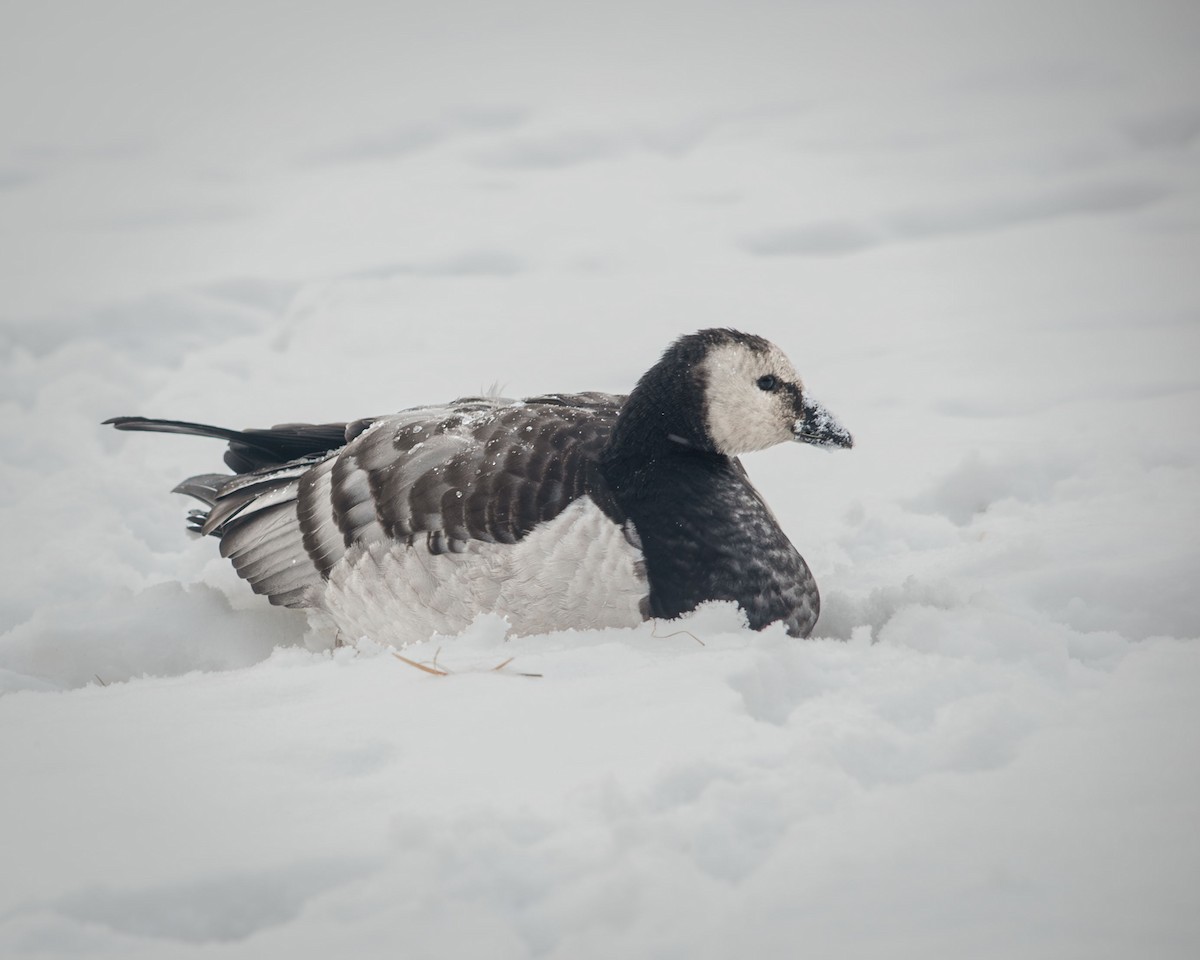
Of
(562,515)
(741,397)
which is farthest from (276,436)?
(741,397)

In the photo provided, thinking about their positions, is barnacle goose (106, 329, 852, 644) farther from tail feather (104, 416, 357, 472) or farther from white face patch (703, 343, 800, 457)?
tail feather (104, 416, 357, 472)

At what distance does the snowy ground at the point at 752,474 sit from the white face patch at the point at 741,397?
0.74m

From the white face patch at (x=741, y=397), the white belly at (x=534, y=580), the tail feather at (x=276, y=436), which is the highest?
the white face patch at (x=741, y=397)

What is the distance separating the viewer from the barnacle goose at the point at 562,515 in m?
3.80

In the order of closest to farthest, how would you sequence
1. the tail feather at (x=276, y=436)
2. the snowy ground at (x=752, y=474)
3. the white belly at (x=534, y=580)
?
the snowy ground at (x=752, y=474)
the white belly at (x=534, y=580)
the tail feather at (x=276, y=436)

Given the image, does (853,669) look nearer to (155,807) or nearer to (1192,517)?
(155,807)

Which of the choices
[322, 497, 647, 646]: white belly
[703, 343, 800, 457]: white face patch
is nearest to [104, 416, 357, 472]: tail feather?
[322, 497, 647, 646]: white belly

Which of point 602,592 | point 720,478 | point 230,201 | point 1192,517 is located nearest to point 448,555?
point 602,592

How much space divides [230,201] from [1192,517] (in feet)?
31.6

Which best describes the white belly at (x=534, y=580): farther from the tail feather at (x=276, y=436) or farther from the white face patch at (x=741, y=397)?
the tail feather at (x=276, y=436)

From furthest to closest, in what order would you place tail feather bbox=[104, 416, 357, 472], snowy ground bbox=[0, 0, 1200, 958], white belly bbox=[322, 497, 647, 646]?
tail feather bbox=[104, 416, 357, 472], white belly bbox=[322, 497, 647, 646], snowy ground bbox=[0, 0, 1200, 958]

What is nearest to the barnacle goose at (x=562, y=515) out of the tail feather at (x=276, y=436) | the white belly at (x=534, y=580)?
the white belly at (x=534, y=580)

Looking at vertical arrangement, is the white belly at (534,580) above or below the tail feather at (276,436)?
below

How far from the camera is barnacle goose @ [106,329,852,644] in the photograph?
380 centimetres
